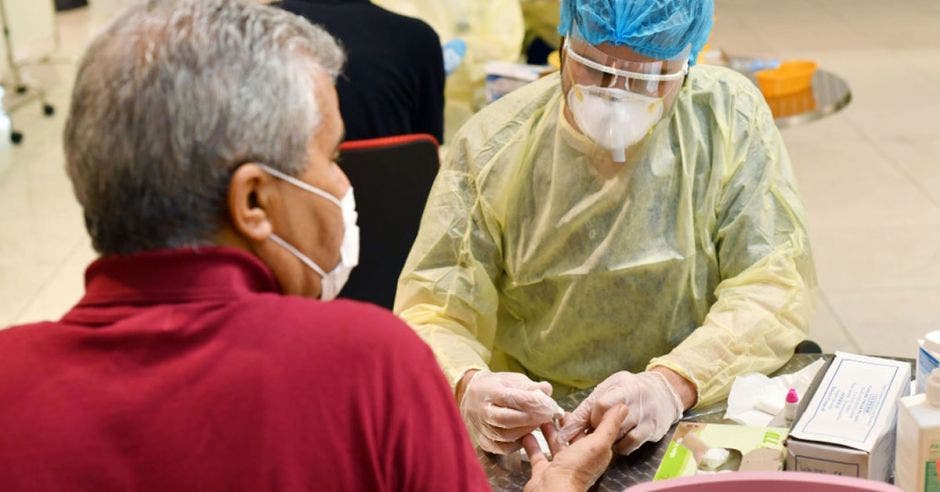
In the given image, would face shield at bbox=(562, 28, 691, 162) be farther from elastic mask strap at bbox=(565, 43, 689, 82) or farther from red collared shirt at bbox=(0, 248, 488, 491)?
red collared shirt at bbox=(0, 248, 488, 491)

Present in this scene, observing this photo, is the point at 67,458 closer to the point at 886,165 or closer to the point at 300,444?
the point at 300,444

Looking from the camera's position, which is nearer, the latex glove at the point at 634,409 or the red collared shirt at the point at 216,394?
the red collared shirt at the point at 216,394

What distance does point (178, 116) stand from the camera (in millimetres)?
1021

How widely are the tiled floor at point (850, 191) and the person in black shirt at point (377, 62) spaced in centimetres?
90

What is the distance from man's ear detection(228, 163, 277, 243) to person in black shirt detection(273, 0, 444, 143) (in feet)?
5.93

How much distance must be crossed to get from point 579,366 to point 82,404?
3.85 feet

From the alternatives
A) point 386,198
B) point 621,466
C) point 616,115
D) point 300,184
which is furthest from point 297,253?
point 386,198

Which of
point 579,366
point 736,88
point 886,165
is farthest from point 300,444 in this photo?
point 886,165

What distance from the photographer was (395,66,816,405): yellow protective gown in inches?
79.0

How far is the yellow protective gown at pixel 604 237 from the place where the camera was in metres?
2.01

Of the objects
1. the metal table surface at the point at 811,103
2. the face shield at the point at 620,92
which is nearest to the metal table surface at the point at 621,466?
the face shield at the point at 620,92

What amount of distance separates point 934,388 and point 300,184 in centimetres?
75

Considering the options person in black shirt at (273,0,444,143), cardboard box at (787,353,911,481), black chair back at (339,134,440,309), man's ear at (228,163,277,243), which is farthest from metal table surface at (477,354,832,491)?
person in black shirt at (273,0,444,143)

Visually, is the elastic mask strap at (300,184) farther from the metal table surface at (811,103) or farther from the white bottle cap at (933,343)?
the metal table surface at (811,103)
